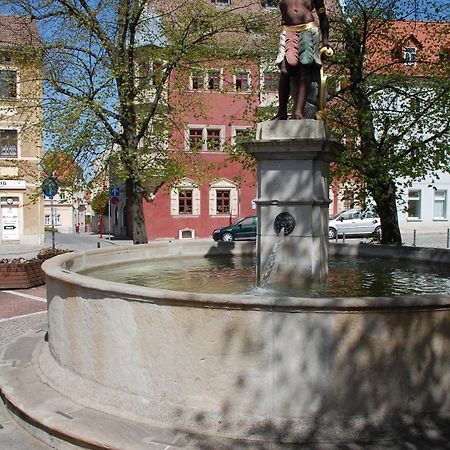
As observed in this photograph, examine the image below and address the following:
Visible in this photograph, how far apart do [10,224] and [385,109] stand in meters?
24.4

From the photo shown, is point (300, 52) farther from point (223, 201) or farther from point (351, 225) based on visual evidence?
point (223, 201)

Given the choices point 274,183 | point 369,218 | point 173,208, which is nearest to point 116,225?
point 173,208

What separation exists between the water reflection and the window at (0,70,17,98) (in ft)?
29.6

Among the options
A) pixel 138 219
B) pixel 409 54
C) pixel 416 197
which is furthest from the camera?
pixel 416 197

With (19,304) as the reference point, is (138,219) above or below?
above

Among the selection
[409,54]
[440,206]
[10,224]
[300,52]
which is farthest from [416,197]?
[300,52]

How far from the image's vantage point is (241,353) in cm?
424

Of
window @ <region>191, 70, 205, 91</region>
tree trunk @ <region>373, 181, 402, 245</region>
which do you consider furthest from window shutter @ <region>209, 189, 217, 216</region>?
tree trunk @ <region>373, 181, 402, 245</region>

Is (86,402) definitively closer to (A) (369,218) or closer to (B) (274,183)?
(B) (274,183)

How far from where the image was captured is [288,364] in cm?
416

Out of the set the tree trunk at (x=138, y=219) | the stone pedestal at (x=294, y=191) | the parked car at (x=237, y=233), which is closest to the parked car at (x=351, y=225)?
the parked car at (x=237, y=233)

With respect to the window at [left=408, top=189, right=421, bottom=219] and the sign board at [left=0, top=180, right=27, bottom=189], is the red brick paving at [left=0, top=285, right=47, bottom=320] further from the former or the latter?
the window at [left=408, top=189, right=421, bottom=219]

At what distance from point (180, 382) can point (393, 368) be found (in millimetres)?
1643

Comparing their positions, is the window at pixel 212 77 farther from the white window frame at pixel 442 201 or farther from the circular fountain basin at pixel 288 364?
the white window frame at pixel 442 201
